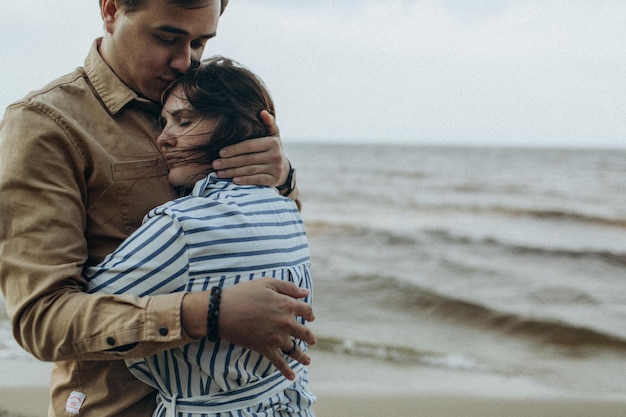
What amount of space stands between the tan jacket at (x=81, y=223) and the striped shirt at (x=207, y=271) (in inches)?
2.4

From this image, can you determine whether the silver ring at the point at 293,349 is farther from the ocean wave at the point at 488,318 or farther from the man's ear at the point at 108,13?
the ocean wave at the point at 488,318

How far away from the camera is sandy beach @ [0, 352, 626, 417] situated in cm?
366

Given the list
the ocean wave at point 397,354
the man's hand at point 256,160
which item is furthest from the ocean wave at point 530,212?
the man's hand at point 256,160

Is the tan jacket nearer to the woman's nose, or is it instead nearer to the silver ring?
the woman's nose

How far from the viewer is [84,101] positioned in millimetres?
1656

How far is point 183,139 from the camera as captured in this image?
1653mm

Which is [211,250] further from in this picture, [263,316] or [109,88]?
[109,88]

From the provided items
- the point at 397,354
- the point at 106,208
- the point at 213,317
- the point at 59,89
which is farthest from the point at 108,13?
the point at 397,354

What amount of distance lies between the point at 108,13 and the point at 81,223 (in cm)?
63

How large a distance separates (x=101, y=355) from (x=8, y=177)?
44cm

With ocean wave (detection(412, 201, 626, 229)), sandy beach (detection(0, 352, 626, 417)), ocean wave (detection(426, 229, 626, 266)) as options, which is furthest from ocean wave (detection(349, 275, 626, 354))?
ocean wave (detection(412, 201, 626, 229))

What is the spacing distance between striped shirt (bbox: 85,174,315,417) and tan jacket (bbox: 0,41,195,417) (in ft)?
0.20

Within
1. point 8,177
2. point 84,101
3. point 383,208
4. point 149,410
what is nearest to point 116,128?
point 84,101

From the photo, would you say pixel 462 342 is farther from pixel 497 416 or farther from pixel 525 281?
pixel 525 281
